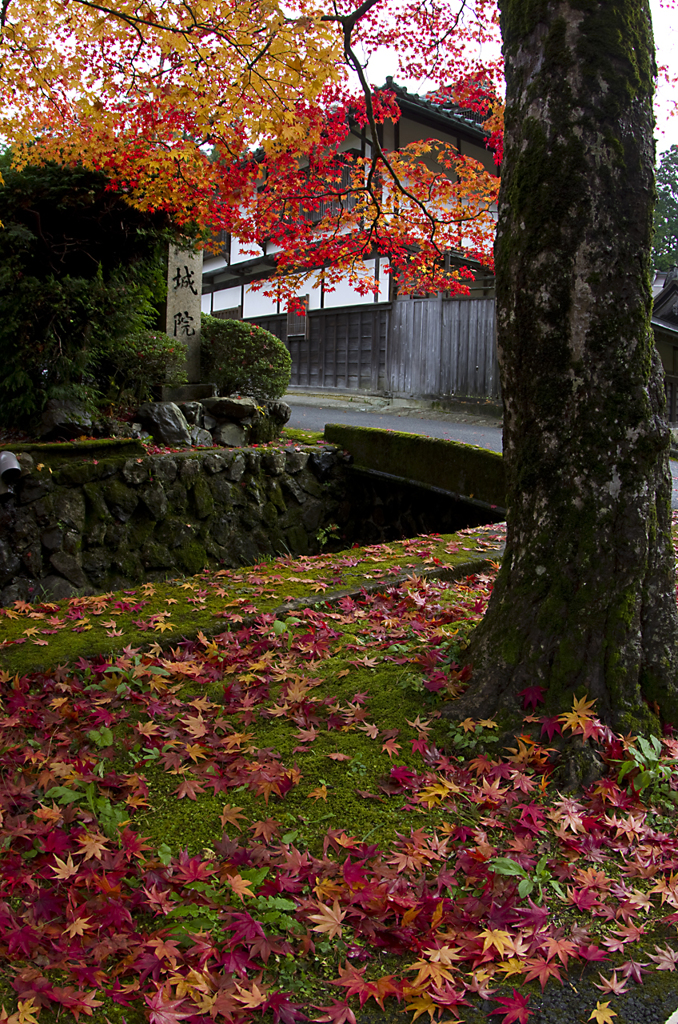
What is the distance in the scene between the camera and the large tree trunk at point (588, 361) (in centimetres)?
277

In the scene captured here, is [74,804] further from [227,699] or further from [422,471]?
[422,471]

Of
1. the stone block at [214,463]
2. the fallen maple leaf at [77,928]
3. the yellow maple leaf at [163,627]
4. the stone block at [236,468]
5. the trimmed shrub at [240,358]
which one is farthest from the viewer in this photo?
the trimmed shrub at [240,358]

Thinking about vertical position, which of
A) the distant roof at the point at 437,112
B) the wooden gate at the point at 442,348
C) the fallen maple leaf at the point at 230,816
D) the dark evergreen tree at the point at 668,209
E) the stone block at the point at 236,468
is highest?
the dark evergreen tree at the point at 668,209

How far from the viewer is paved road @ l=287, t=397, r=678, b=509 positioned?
1336cm

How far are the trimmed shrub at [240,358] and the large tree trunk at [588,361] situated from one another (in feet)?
30.0

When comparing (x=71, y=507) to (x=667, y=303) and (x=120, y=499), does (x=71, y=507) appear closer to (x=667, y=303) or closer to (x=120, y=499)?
(x=120, y=499)

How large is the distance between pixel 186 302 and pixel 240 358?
1.39 m

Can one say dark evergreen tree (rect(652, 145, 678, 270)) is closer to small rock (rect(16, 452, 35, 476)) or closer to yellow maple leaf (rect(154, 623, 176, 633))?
small rock (rect(16, 452, 35, 476))

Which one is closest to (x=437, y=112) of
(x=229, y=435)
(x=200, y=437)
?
(x=229, y=435)

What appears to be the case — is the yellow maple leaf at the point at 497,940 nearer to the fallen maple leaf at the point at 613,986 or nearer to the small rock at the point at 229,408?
the fallen maple leaf at the point at 613,986

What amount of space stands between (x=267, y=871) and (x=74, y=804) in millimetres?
886

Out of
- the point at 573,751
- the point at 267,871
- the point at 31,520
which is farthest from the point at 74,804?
the point at 31,520

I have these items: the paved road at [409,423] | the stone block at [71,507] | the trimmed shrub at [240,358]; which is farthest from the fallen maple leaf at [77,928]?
the paved road at [409,423]

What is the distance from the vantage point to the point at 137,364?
9992mm
